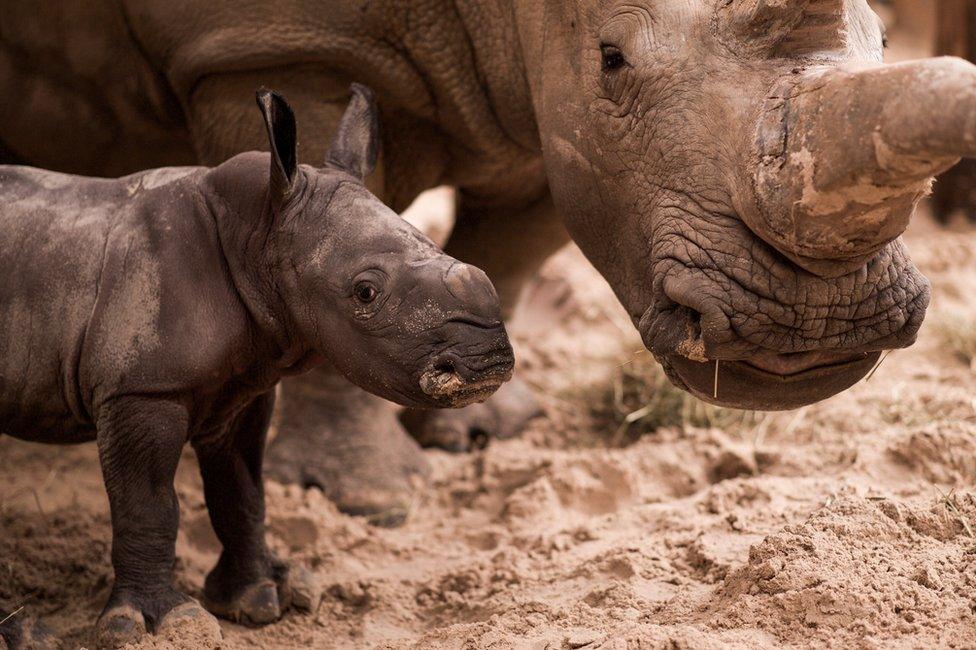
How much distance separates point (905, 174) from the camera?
290 centimetres

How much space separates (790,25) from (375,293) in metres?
1.22

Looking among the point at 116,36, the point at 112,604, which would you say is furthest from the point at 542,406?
the point at 112,604

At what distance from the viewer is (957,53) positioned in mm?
8305

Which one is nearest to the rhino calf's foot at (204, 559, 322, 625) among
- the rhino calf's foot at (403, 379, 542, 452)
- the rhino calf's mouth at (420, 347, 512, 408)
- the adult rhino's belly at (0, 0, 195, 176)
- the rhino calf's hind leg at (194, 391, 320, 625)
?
the rhino calf's hind leg at (194, 391, 320, 625)

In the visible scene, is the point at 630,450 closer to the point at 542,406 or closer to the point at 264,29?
the point at 542,406

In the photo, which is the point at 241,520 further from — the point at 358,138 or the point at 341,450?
the point at 341,450

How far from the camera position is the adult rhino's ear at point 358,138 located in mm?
3809

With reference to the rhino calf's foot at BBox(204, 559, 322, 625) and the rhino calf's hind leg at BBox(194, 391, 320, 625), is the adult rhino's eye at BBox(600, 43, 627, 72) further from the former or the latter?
the rhino calf's foot at BBox(204, 559, 322, 625)

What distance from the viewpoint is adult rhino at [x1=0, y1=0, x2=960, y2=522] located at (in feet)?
10.2

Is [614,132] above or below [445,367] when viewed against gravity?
above

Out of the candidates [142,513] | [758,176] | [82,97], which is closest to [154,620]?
[142,513]

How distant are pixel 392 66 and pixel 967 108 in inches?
88.3

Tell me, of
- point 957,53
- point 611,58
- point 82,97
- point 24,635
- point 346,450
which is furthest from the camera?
point 957,53

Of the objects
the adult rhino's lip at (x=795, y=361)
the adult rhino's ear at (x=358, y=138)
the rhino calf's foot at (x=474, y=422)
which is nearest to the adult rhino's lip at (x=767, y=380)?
the adult rhino's lip at (x=795, y=361)
